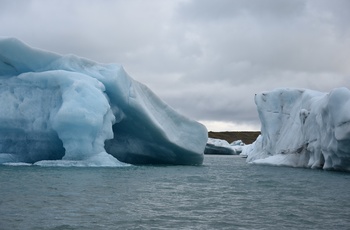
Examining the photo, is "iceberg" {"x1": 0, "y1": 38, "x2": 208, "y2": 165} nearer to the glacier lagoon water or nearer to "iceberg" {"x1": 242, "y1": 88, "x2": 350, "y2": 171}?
the glacier lagoon water

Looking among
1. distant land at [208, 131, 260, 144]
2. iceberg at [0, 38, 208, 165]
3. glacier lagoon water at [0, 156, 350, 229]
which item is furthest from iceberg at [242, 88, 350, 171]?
distant land at [208, 131, 260, 144]

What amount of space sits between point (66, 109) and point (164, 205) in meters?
9.18

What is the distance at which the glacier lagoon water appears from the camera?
6.67 metres

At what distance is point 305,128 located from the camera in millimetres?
22453

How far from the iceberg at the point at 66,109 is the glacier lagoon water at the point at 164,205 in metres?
4.80

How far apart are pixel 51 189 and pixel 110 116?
8463 mm

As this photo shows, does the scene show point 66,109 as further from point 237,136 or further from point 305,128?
point 237,136

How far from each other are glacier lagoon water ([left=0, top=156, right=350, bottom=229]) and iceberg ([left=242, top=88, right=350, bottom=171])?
625 cm

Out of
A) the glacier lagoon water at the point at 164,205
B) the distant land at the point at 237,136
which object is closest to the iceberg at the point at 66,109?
the glacier lagoon water at the point at 164,205

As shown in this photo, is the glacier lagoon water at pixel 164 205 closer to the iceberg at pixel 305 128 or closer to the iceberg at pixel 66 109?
the iceberg at pixel 66 109

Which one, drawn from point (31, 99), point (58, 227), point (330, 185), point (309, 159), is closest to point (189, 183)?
point (330, 185)

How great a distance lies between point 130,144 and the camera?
2159 centimetres

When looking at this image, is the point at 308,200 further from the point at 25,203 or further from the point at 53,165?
the point at 53,165

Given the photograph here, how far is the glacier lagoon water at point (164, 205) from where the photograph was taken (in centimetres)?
667
